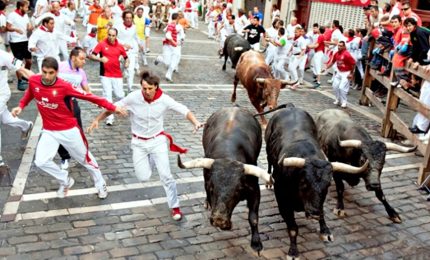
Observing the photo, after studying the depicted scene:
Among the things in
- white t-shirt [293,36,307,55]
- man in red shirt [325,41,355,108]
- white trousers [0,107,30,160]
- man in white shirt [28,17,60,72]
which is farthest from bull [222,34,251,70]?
white trousers [0,107,30,160]

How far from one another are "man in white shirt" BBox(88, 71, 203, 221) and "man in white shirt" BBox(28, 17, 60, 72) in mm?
5846

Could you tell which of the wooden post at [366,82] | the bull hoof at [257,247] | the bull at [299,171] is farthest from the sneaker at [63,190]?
the wooden post at [366,82]

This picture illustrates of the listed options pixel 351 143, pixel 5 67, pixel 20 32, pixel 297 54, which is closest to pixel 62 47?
pixel 20 32

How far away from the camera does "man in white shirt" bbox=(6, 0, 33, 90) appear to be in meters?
12.2

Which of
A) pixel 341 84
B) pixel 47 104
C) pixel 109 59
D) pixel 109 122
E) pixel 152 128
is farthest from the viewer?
pixel 341 84

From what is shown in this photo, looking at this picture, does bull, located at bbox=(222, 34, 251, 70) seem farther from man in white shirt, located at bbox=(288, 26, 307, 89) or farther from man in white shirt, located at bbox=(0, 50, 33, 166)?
man in white shirt, located at bbox=(0, 50, 33, 166)

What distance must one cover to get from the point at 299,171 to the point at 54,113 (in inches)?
133

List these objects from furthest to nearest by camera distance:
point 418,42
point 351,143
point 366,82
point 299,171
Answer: point 366,82, point 418,42, point 351,143, point 299,171

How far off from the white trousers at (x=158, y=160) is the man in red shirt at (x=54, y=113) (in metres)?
0.54

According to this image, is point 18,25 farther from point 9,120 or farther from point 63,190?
point 63,190

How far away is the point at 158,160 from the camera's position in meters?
6.36

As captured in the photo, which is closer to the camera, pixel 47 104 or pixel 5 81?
pixel 47 104

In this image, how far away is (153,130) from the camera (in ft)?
20.9

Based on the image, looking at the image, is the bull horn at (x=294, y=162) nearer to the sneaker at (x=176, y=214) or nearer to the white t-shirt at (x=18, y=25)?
the sneaker at (x=176, y=214)
